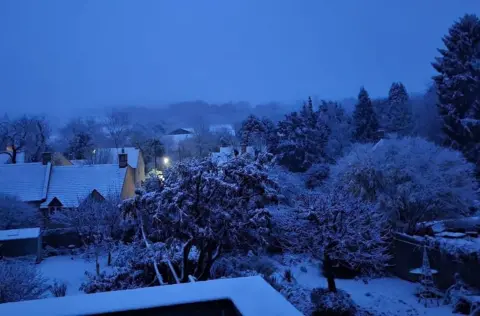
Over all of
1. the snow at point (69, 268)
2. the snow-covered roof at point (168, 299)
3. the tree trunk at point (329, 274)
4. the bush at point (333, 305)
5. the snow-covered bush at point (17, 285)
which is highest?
the snow-covered roof at point (168, 299)

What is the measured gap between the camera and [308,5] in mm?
153250

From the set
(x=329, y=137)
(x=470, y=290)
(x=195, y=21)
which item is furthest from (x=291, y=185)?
(x=195, y=21)

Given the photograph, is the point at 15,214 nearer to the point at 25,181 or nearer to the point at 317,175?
the point at 25,181

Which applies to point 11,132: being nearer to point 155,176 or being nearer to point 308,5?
point 155,176

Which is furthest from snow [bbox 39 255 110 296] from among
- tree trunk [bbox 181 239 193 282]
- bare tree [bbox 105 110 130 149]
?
bare tree [bbox 105 110 130 149]

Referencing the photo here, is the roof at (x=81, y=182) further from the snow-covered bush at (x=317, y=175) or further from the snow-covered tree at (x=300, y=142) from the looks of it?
the snow-covered bush at (x=317, y=175)

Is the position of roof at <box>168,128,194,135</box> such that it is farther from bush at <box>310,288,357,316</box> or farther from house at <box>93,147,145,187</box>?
bush at <box>310,288,357,316</box>

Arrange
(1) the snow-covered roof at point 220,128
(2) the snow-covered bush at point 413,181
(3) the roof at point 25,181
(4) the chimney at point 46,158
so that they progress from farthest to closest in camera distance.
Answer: (1) the snow-covered roof at point 220,128, (4) the chimney at point 46,158, (3) the roof at point 25,181, (2) the snow-covered bush at point 413,181

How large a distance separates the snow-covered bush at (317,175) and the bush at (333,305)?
11.9 m

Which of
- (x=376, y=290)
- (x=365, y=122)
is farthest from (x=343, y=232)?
(x=365, y=122)

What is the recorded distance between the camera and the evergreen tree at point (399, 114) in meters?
29.9

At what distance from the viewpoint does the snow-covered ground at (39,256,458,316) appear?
32.4 feet

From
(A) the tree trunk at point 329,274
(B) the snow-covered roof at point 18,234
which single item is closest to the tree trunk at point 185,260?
(A) the tree trunk at point 329,274

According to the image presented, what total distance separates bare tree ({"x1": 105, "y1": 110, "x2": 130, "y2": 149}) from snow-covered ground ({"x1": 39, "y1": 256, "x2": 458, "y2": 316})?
23207 millimetres
